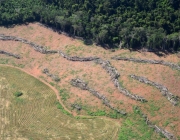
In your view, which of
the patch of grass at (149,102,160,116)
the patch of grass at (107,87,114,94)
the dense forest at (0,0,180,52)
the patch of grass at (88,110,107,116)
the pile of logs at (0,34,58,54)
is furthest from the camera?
the pile of logs at (0,34,58,54)

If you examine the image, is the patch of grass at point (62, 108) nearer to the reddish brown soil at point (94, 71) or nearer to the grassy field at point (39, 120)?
the grassy field at point (39, 120)

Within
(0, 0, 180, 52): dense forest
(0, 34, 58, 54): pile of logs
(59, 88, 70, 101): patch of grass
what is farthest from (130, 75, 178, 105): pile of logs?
(0, 34, 58, 54): pile of logs

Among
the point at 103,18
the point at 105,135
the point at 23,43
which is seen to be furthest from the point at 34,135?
the point at 103,18

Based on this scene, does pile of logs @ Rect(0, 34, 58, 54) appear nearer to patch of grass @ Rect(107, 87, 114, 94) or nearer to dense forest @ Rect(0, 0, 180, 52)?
dense forest @ Rect(0, 0, 180, 52)

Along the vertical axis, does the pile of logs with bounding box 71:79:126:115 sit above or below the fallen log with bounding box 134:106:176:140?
above

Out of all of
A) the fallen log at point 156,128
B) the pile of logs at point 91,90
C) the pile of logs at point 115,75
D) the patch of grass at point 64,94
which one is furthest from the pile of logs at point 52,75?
the fallen log at point 156,128

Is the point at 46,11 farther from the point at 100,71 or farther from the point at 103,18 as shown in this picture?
the point at 100,71
